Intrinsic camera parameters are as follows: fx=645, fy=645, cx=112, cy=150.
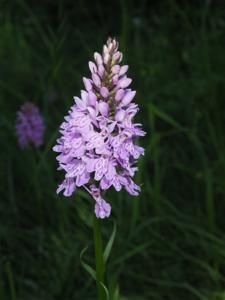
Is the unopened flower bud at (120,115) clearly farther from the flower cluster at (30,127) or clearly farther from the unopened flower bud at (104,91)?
the flower cluster at (30,127)

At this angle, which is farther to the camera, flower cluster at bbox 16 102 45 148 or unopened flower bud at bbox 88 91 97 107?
flower cluster at bbox 16 102 45 148

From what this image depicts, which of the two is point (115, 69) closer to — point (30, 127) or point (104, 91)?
point (104, 91)

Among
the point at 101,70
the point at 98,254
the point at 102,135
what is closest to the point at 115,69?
the point at 101,70

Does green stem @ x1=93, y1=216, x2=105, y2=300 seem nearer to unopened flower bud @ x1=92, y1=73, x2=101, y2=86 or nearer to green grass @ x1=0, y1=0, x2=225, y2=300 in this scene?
green grass @ x1=0, y1=0, x2=225, y2=300

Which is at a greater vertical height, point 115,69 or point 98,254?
point 115,69


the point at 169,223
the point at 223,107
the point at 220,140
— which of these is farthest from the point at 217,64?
the point at 169,223

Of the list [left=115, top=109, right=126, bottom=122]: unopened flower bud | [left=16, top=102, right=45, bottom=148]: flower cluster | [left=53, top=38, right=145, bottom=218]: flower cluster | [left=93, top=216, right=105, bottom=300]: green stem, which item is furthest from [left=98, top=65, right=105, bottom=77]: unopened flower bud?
[left=16, top=102, right=45, bottom=148]: flower cluster
